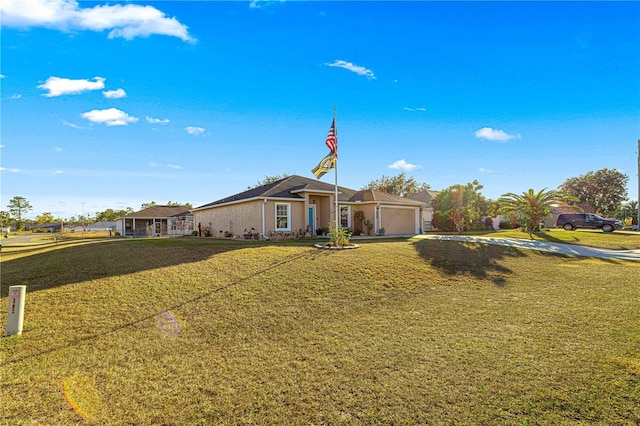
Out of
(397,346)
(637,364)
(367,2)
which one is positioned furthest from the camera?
(367,2)

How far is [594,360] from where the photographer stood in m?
4.83

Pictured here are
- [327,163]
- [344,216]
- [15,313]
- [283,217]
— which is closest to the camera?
[15,313]

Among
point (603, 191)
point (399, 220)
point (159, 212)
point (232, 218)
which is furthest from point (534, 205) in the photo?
point (603, 191)

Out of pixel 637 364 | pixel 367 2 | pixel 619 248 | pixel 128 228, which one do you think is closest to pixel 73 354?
pixel 637 364

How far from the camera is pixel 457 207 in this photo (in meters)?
28.0

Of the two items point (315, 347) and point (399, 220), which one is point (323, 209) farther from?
point (315, 347)

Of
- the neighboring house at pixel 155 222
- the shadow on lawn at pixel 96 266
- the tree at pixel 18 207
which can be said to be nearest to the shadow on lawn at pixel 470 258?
the shadow on lawn at pixel 96 266

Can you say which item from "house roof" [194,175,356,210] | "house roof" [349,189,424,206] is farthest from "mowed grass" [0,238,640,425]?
"house roof" [349,189,424,206]

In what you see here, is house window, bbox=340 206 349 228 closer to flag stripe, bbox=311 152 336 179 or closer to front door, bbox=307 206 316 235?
front door, bbox=307 206 316 235

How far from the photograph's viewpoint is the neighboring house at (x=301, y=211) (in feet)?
64.5

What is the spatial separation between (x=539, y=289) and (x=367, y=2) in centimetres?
1151

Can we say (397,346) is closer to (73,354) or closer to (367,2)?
(73,354)

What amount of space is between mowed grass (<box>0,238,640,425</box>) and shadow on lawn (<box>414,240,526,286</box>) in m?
0.53

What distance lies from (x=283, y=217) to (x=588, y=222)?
1179 inches
